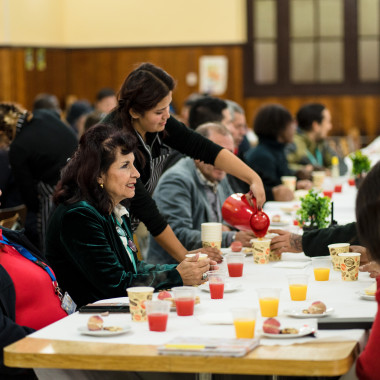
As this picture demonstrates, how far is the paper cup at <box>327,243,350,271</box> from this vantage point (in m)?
3.24

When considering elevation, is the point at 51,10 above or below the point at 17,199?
above

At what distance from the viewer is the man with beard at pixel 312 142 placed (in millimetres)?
7906

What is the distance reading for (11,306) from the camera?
8.50ft

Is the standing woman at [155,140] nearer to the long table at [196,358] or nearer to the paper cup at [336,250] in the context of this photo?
the paper cup at [336,250]

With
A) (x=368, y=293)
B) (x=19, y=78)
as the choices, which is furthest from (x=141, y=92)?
(x=19, y=78)

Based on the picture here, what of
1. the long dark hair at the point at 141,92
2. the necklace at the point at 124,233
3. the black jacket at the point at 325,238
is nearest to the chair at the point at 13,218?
the long dark hair at the point at 141,92

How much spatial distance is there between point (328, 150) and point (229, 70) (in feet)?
18.4

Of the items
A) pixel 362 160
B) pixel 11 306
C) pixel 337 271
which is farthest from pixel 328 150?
pixel 11 306

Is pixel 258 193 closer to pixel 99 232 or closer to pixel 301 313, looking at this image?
pixel 99 232

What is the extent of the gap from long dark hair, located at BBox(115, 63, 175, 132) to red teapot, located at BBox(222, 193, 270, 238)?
595mm

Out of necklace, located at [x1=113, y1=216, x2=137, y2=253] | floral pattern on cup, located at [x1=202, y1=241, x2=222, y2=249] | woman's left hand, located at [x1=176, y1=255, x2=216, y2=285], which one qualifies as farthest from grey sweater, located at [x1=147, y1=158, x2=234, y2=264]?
woman's left hand, located at [x1=176, y1=255, x2=216, y2=285]

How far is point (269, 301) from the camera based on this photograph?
2.46 m

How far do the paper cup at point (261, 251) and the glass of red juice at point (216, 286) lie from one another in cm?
A: 70

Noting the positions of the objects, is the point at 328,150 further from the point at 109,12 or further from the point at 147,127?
the point at 109,12
